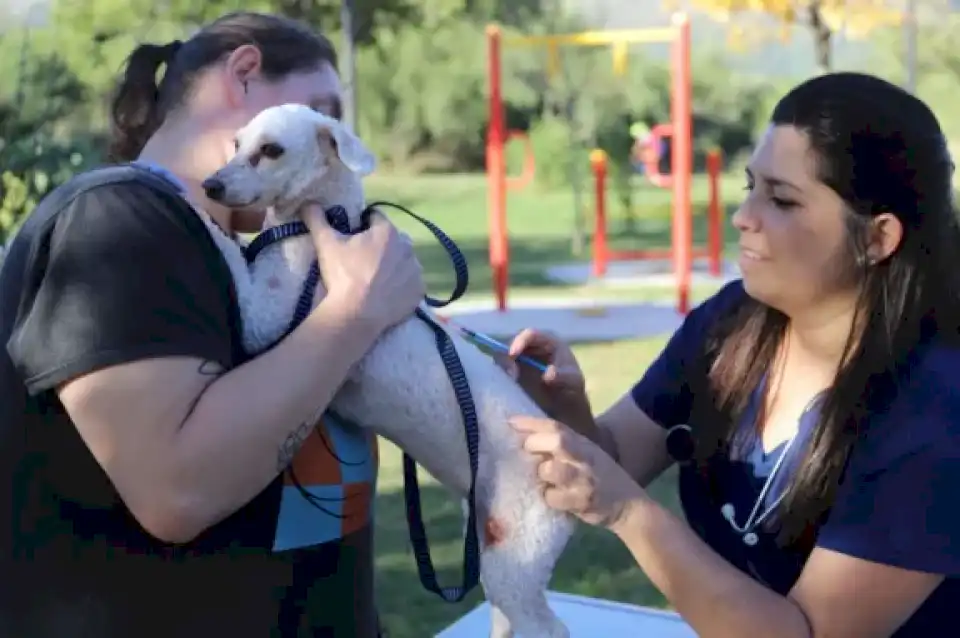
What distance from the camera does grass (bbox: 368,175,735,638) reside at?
13.9 ft

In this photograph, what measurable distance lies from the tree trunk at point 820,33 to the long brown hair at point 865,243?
1446 centimetres

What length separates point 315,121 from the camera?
1861 mm

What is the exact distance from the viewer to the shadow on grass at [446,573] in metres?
4.11

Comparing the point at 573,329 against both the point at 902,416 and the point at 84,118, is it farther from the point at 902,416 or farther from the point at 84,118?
the point at 84,118

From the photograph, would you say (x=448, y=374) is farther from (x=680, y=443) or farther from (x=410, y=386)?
(x=680, y=443)

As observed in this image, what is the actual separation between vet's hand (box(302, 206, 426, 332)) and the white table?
3.83ft

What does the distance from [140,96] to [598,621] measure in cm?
156

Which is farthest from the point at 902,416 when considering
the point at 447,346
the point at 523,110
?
the point at 523,110

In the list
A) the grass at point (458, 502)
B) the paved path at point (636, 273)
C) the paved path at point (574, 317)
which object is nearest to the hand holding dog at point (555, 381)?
the grass at point (458, 502)

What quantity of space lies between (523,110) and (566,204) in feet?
17.3

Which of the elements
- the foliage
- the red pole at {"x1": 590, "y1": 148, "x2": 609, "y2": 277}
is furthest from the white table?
the red pole at {"x1": 590, "y1": 148, "x2": 609, "y2": 277}

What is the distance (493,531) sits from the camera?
182 cm

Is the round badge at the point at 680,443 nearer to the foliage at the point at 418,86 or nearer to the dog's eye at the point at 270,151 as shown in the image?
the dog's eye at the point at 270,151

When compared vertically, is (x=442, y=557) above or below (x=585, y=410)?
below
